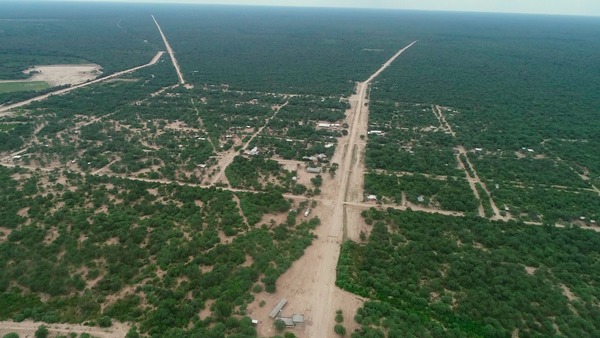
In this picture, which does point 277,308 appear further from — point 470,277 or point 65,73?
point 65,73

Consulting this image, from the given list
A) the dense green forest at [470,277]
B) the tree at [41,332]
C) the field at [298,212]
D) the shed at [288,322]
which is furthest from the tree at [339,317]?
the tree at [41,332]

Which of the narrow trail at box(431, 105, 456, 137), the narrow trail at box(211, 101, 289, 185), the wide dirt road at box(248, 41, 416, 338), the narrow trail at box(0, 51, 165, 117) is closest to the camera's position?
the wide dirt road at box(248, 41, 416, 338)

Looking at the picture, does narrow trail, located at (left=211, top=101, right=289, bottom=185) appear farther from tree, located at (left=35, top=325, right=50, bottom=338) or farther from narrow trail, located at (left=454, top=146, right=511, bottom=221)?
narrow trail, located at (left=454, top=146, right=511, bottom=221)

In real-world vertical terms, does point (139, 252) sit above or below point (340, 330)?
above

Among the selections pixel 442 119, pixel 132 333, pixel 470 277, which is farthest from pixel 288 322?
pixel 442 119

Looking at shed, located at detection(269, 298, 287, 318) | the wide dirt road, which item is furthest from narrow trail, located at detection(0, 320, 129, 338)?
shed, located at detection(269, 298, 287, 318)

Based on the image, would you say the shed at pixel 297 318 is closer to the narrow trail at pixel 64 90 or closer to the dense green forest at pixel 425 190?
the dense green forest at pixel 425 190
